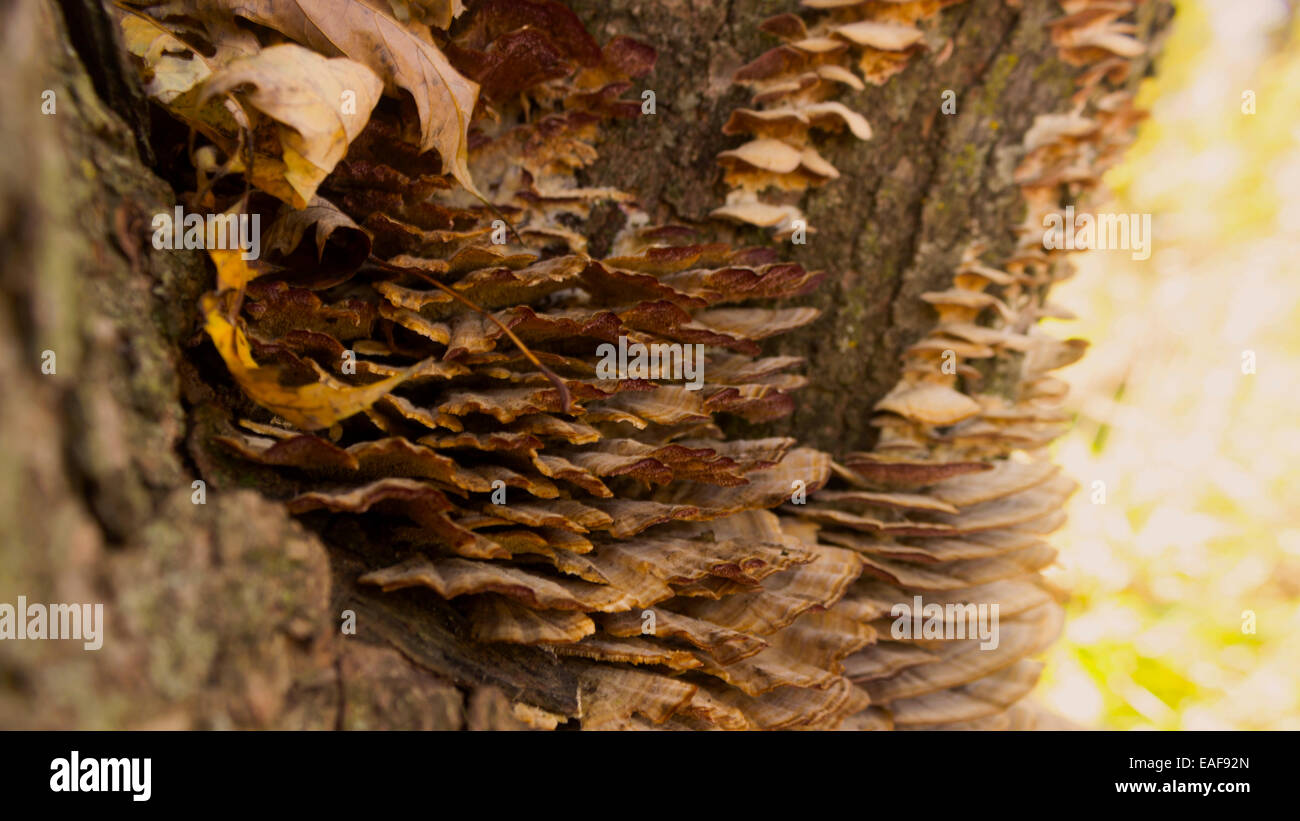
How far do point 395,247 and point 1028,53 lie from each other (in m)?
2.36

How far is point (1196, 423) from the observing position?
796 centimetres

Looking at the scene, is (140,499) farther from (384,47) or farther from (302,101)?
(384,47)

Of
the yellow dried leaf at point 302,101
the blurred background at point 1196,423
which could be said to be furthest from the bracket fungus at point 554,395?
the blurred background at point 1196,423

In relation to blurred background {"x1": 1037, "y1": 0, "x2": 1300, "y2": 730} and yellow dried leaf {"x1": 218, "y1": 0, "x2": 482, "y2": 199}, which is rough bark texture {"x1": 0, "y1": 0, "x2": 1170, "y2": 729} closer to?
yellow dried leaf {"x1": 218, "y1": 0, "x2": 482, "y2": 199}

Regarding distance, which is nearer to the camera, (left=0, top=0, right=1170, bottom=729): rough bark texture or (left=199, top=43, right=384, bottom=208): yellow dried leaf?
(left=0, top=0, right=1170, bottom=729): rough bark texture

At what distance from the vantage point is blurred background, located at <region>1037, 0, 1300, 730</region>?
5.29 metres

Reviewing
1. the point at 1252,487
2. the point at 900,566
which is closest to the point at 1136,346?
the point at 1252,487

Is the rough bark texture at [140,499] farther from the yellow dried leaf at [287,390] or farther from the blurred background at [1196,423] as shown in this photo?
the blurred background at [1196,423]

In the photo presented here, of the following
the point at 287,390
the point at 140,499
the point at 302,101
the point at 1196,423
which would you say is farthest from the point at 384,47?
the point at 1196,423

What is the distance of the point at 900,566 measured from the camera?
238cm

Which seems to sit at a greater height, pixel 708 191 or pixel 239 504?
pixel 708 191

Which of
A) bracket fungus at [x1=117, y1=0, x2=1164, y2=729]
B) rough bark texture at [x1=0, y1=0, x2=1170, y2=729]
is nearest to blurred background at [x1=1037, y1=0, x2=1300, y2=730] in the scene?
bracket fungus at [x1=117, y1=0, x2=1164, y2=729]
